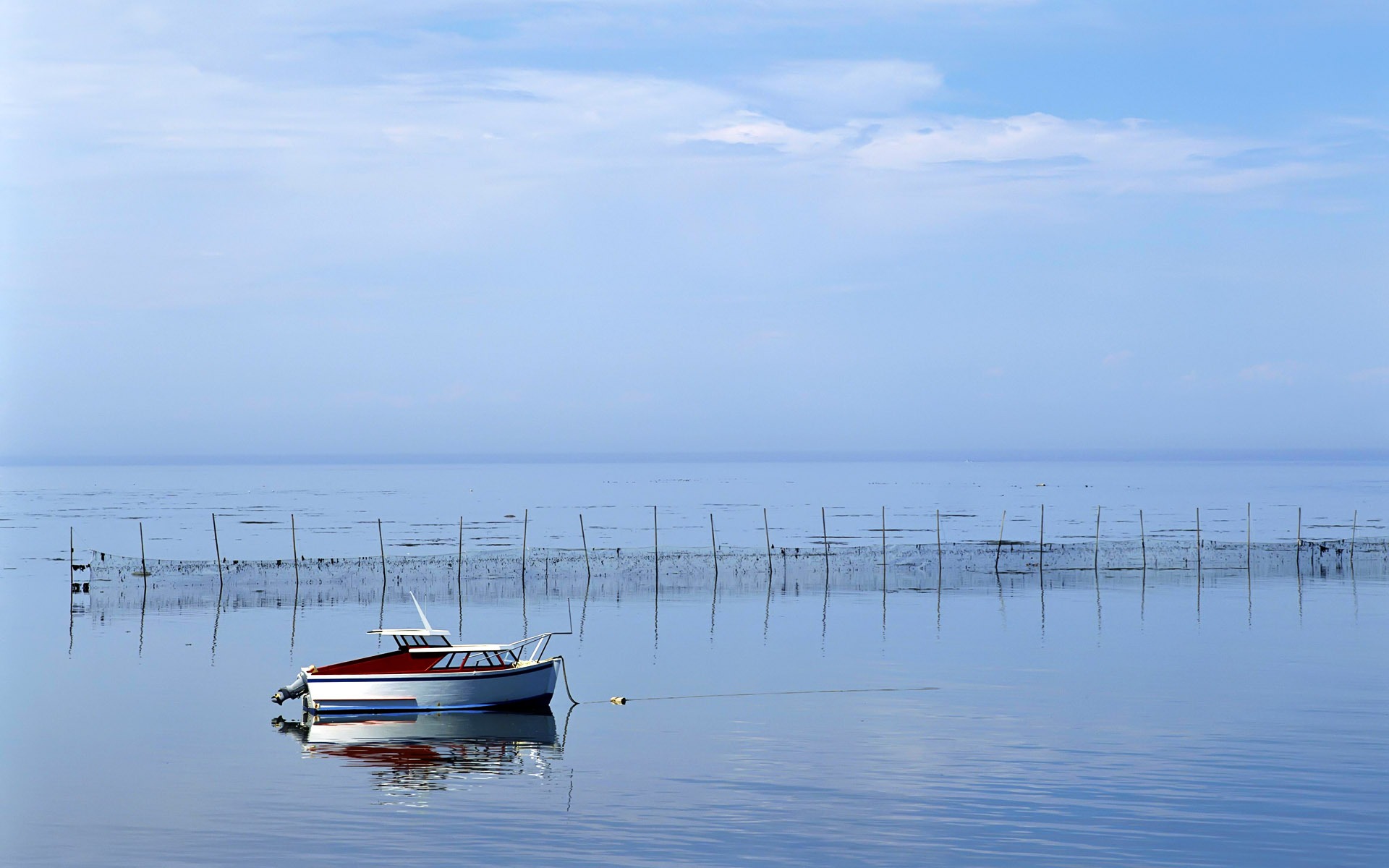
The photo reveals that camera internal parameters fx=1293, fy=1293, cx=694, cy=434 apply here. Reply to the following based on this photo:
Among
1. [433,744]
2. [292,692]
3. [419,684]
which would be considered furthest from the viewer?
[419,684]

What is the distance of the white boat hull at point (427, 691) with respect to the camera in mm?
31359

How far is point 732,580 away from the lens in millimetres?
63625

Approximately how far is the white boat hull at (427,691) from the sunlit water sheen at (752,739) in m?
0.65

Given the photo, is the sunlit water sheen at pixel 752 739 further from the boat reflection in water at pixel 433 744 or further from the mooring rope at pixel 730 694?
the mooring rope at pixel 730 694

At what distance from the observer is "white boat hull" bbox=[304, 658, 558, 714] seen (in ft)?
103

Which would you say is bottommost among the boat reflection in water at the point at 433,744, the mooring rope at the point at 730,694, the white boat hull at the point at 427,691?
the boat reflection in water at the point at 433,744

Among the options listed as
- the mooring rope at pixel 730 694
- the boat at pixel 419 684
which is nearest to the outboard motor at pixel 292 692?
the boat at pixel 419 684

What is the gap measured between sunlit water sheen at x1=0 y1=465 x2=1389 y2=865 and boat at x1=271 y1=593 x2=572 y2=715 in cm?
65

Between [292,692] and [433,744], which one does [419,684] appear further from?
[433,744]

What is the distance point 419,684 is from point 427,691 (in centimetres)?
26

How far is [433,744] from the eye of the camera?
28.7m

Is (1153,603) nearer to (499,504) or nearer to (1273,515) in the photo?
(1273,515)

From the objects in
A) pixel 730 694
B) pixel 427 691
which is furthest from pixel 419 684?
pixel 730 694

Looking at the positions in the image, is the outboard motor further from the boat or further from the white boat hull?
the white boat hull
